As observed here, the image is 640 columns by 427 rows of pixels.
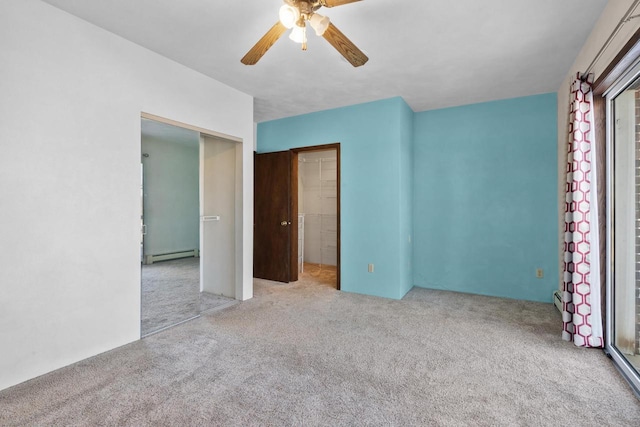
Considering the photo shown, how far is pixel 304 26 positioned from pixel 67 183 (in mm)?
2018

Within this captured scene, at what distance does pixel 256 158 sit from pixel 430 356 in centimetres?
373

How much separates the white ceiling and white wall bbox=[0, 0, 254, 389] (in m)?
0.27

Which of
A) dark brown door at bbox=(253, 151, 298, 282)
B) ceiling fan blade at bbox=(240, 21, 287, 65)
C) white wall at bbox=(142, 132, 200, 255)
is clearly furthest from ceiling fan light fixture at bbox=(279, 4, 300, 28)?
dark brown door at bbox=(253, 151, 298, 282)

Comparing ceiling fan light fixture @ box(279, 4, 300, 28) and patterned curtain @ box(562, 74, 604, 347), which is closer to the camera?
ceiling fan light fixture @ box(279, 4, 300, 28)

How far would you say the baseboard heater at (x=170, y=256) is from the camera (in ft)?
9.40

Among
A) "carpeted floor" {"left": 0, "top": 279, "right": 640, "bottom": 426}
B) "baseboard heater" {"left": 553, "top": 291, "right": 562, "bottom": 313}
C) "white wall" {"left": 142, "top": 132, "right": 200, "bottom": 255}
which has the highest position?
"white wall" {"left": 142, "top": 132, "right": 200, "bottom": 255}

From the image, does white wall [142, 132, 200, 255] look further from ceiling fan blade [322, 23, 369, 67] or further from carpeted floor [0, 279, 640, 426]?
ceiling fan blade [322, 23, 369, 67]

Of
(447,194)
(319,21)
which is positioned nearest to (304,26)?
(319,21)

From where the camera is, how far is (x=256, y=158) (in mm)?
4926

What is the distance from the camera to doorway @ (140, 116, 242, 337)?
9.43 ft

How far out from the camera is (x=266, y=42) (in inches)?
76.8

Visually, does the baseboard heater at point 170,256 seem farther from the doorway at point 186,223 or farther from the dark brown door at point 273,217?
the dark brown door at point 273,217

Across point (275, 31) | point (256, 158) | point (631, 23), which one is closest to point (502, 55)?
point (631, 23)

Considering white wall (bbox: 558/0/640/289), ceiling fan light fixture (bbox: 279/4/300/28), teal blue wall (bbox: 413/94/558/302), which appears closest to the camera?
ceiling fan light fixture (bbox: 279/4/300/28)
